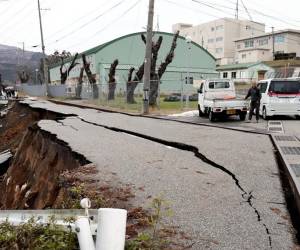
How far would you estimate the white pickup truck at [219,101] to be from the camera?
1862 cm

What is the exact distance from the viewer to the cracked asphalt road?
445 cm

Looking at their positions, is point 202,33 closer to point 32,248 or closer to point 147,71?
point 147,71

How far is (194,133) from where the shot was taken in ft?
45.0

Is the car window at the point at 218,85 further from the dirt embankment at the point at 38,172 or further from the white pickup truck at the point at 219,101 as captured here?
the dirt embankment at the point at 38,172

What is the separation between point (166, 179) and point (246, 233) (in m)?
2.54

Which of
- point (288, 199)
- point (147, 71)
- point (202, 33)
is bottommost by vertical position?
point (288, 199)

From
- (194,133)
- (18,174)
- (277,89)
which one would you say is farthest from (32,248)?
(277,89)

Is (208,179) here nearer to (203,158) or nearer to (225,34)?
(203,158)

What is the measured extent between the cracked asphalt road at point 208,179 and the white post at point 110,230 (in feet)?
2.84

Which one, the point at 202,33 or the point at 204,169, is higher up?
the point at 202,33

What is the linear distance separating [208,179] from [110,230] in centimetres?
362

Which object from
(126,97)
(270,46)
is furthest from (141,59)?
(270,46)

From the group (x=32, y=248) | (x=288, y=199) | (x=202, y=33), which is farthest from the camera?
(x=202, y=33)

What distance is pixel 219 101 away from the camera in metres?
18.6
